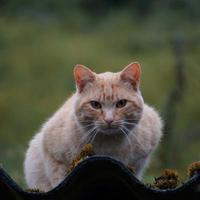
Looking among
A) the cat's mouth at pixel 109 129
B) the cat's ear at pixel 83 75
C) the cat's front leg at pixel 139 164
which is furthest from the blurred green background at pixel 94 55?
the cat's mouth at pixel 109 129

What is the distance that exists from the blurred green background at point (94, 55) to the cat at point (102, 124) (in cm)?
350

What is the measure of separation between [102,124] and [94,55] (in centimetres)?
731

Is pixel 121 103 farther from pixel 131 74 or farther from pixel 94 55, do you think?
pixel 94 55

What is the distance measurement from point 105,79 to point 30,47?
27.1 feet

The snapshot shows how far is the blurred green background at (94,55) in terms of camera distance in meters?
9.16

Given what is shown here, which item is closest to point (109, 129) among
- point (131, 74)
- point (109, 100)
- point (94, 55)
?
point (109, 100)

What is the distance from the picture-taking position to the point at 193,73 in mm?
9047

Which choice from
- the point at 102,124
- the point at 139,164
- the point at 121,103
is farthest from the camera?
the point at 139,164

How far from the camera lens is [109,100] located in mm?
4070

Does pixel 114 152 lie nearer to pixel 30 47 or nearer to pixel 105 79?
pixel 105 79

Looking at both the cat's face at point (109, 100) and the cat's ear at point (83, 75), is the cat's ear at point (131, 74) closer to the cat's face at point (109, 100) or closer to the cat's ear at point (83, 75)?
the cat's face at point (109, 100)

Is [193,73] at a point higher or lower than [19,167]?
higher

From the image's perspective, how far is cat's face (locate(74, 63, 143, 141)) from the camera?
4.05m

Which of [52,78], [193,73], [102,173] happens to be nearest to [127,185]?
[102,173]
